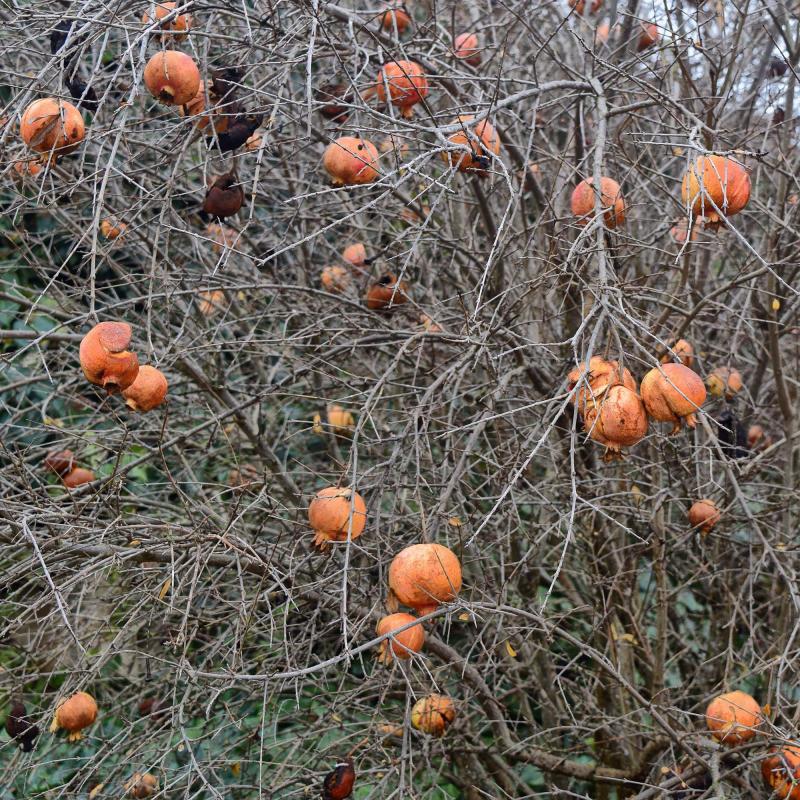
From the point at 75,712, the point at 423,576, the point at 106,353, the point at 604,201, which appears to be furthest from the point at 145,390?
the point at 604,201

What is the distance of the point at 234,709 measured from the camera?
137 inches

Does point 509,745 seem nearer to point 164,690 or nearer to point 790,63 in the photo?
point 164,690

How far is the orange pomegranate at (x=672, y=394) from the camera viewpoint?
2002 mm

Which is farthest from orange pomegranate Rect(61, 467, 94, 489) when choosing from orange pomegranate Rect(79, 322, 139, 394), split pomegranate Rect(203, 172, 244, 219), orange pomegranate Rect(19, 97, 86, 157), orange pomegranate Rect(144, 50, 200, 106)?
orange pomegranate Rect(144, 50, 200, 106)

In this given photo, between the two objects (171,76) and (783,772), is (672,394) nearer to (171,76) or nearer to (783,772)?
(783,772)

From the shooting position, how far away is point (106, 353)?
88.6 inches

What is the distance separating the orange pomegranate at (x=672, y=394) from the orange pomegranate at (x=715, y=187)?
0.40 meters

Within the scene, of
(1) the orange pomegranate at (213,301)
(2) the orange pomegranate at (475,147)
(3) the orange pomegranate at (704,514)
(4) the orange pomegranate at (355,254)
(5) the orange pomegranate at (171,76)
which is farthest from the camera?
(1) the orange pomegranate at (213,301)

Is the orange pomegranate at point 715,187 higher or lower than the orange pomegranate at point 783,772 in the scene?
higher

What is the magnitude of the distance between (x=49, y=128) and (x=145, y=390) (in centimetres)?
70

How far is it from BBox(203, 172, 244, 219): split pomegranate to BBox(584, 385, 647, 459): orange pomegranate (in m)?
1.19

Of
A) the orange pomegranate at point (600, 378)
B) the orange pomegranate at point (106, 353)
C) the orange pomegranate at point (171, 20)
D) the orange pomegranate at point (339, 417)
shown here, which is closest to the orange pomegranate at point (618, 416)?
the orange pomegranate at point (600, 378)

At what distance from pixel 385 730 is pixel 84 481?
141cm

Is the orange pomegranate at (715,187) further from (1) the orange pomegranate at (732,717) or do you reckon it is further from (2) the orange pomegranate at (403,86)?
(1) the orange pomegranate at (732,717)
